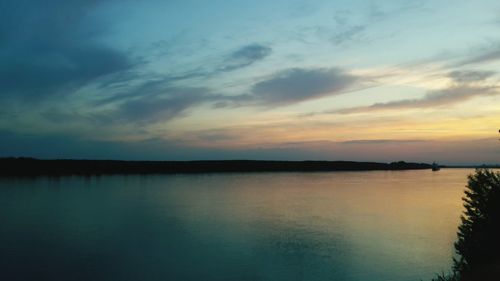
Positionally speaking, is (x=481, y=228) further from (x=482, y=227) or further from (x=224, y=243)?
(x=224, y=243)

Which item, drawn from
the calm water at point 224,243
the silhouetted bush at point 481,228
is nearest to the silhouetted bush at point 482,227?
the silhouetted bush at point 481,228

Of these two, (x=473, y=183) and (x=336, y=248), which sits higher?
(x=473, y=183)

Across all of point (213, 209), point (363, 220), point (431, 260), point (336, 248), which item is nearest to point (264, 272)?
point (336, 248)

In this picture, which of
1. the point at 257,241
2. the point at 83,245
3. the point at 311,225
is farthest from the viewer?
the point at 311,225

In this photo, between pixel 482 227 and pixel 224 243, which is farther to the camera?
pixel 224 243

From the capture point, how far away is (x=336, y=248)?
1635 inches

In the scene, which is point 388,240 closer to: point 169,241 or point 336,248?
point 336,248

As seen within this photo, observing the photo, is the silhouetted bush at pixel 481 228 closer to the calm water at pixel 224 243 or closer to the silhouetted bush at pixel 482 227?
the silhouetted bush at pixel 482 227

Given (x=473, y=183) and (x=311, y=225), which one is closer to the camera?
(x=473, y=183)

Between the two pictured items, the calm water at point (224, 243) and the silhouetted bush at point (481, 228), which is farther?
the calm water at point (224, 243)

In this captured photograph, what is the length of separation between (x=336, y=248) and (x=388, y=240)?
6980 millimetres

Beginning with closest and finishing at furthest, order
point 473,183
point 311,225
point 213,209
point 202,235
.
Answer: point 473,183
point 202,235
point 311,225
point 213,209

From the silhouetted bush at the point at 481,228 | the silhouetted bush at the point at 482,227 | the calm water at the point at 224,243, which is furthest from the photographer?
the calm water at the point at 224,243

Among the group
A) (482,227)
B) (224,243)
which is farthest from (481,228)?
(224,243)
